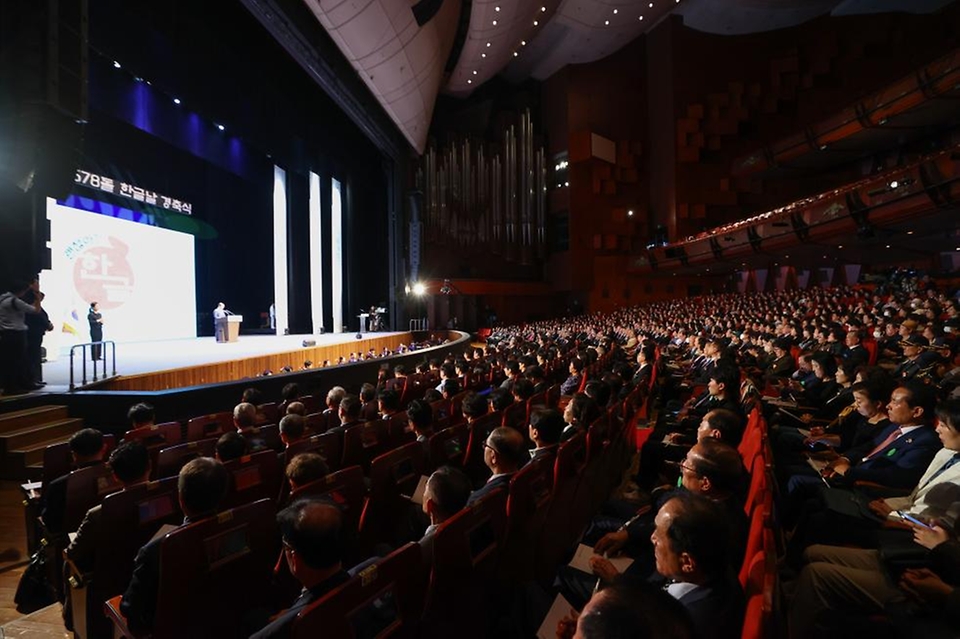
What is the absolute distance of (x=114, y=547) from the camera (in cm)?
199

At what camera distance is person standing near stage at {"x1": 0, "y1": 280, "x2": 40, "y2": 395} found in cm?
511

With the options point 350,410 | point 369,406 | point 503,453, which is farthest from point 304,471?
point 369,406

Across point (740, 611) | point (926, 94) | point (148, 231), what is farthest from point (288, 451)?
point (926, 94)

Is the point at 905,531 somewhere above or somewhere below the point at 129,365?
below

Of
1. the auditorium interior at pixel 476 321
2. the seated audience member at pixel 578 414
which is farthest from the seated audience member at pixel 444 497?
the seated audience member at pixel 578 414

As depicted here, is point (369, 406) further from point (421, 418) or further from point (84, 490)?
point (84, 490)

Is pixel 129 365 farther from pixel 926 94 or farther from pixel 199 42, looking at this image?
pixel 926 94

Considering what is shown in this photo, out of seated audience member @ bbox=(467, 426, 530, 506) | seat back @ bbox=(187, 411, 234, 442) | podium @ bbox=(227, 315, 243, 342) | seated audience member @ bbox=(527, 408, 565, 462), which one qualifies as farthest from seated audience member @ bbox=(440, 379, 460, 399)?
podium @ bbox=(227, 315, 243, 342)

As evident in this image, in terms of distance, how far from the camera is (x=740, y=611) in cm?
128

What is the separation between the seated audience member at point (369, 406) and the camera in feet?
14.1

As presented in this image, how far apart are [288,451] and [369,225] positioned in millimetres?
14526

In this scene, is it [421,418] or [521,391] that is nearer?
[421,418]

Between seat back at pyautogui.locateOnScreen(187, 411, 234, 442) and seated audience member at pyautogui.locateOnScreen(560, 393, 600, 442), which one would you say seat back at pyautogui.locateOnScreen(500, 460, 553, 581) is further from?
seat back at pyautogui.locateOnScreen(187, 411, 234, 442)

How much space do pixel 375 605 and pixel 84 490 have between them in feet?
6.03
